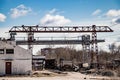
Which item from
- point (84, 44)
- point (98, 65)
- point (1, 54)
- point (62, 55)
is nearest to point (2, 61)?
point (1, 54)

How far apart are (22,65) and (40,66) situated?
55.3ft

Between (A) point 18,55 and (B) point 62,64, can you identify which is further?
(B) point 62,64

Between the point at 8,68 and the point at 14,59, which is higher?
the point at 14,59

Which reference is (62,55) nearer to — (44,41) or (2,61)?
(44,41)

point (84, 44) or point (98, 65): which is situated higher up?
point (84, 44)

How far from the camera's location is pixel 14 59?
44.9 m

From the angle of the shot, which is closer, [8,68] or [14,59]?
[8,68]

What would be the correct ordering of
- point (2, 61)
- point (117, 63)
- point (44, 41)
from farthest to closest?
point (44, 41) → point (117, 63) → point (2, 61)

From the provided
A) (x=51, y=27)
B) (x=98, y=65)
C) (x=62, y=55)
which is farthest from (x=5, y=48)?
(x=62, y=55)

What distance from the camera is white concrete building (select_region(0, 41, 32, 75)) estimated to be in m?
44.7

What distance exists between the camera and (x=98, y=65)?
57.9 meters

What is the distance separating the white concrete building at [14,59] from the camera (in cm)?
4472

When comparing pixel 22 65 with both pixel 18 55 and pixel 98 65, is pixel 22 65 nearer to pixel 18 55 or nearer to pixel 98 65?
pixel 18 55

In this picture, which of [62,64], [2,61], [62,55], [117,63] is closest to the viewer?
[2,61]
